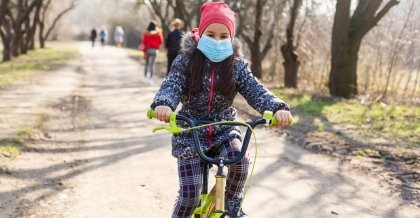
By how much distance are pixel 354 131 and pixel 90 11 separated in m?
140

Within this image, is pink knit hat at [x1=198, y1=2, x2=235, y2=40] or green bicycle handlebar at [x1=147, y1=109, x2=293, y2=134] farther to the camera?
pink knit hat at [x1=198, y1=2, x2=235, y2=40]

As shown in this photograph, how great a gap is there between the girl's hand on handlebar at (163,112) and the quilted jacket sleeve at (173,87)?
73 millimetres

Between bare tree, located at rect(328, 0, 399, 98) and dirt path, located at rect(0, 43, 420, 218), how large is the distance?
5.38 meters

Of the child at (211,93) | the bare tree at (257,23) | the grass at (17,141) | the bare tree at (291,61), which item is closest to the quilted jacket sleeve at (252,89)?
the child at (211,93)

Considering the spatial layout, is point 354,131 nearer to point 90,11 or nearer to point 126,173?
point 126,173

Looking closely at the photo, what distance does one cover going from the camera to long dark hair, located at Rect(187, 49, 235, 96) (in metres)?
3.45

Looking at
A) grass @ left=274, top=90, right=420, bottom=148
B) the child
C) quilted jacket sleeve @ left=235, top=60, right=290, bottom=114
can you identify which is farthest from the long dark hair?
grass @ left=274, top=90, right=420, bottom=148

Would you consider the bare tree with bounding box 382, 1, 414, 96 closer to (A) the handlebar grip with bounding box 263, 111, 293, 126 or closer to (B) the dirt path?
(B) the dirt path

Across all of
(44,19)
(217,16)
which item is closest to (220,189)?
(217,16)

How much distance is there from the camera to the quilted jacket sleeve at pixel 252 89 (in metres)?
3.43

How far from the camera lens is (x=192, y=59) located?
351 centimetres

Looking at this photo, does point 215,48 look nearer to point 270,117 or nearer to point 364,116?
point 270,117

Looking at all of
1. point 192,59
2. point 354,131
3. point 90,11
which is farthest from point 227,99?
point 90,11

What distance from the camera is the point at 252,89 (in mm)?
3559
